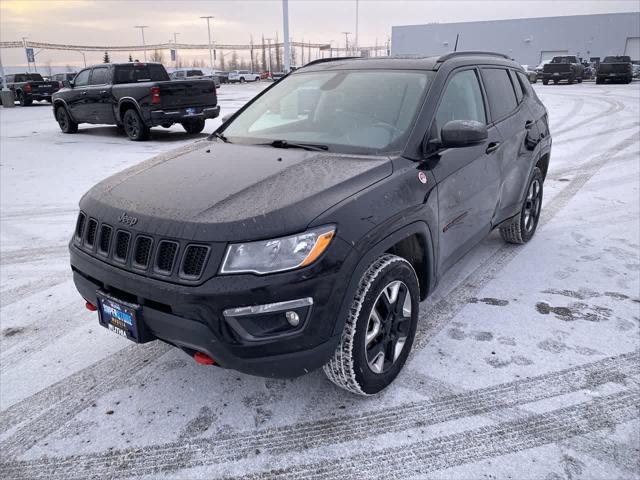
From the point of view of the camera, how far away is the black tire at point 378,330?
95.3 inches

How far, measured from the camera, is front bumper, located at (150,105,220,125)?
37.6ft

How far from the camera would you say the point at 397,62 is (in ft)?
11.5

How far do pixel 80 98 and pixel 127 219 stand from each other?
12112 mm

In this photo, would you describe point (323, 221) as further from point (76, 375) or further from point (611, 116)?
point (611, 116)

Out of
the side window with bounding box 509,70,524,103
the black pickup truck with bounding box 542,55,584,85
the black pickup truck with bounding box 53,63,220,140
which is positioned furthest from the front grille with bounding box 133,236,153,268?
the black pickup truck with bounding box 542,55,584,85

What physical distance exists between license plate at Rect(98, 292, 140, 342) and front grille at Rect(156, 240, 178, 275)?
0.80 feet

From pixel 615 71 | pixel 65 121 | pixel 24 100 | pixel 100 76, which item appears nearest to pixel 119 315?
pixel 100 76

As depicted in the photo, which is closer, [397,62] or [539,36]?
[397,62]

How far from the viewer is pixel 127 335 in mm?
2467

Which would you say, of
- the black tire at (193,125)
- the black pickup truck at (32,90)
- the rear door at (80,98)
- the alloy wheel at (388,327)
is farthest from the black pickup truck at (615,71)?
the alloy wheel at (388,327)

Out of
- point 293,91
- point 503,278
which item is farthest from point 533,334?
point 293,91

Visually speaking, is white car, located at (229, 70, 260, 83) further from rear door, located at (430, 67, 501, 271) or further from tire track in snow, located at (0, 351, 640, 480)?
tire track in snow, located at (0, 351, 640, 480)

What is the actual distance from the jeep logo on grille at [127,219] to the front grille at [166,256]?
0.22 metres

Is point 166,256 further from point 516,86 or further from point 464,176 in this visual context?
point 516,86
